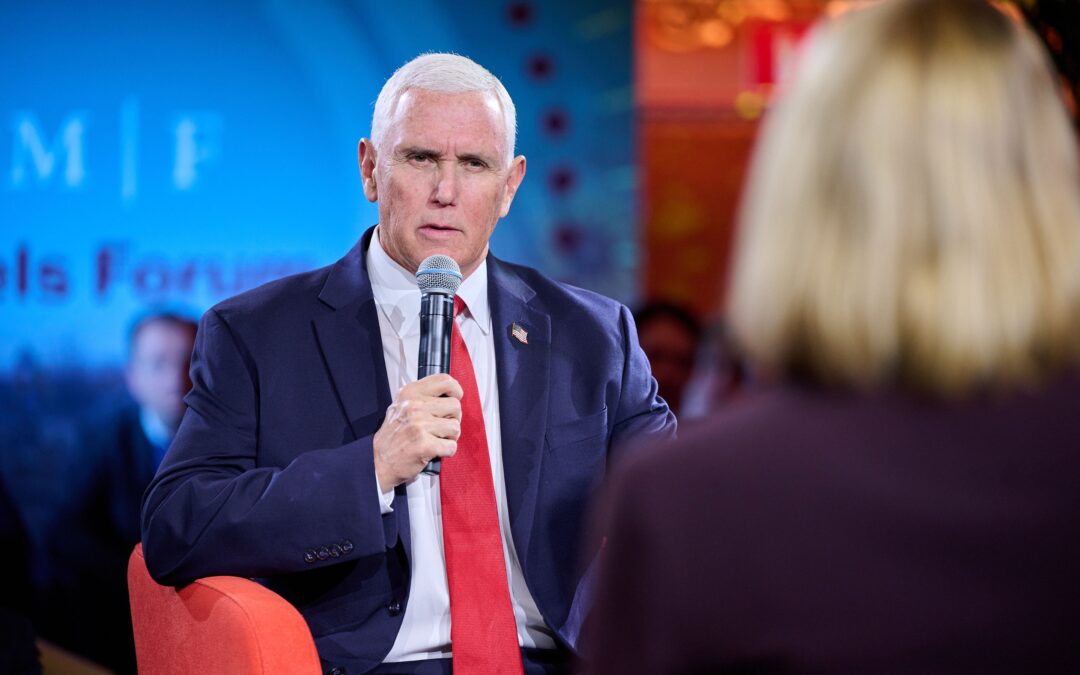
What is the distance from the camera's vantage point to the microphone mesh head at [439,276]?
193 centimetres

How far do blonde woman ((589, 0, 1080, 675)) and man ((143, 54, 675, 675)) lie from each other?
0.95 m

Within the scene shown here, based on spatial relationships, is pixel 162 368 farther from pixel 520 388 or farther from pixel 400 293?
pixel 520 388

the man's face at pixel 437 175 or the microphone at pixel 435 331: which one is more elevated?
the man's face at pixel 437 175

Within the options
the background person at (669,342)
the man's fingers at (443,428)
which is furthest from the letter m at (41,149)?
the man's fingers at (443,428)

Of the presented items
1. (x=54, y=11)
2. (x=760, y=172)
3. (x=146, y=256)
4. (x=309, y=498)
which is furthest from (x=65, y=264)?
(x=760, y=172)

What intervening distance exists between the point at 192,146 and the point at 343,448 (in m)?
2.72

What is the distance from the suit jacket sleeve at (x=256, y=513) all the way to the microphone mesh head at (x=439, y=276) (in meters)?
0.26

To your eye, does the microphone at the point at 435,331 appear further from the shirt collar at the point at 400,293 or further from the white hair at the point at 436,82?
the white hair at the point at 436,82

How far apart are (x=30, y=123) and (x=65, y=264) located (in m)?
0.51

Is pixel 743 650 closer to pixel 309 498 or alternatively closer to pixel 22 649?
pixel 309 498

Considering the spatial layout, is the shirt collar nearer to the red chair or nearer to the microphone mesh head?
the microphone mesh head

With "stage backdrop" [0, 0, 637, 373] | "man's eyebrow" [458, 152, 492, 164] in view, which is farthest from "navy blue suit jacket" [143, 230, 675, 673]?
"stage backdrop" [0, 0, 637, 373]

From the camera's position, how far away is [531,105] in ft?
14.8

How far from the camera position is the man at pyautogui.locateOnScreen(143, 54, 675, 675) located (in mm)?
1917
